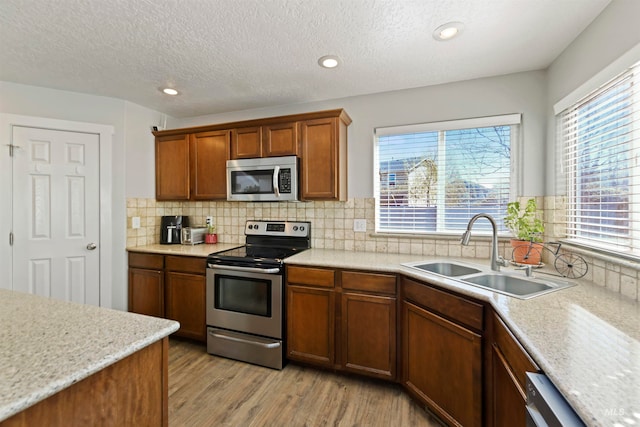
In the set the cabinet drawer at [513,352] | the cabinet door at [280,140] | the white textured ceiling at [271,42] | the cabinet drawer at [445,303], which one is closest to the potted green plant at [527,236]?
the cabinet drawer at [445,303]

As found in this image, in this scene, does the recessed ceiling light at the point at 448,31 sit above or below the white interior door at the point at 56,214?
above

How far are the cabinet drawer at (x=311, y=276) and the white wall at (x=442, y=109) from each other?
2.97ft

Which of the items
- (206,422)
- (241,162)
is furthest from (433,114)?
(206,422)

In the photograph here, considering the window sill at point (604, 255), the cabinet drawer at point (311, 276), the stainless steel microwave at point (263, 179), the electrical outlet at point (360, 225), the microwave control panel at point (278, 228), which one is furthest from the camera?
the microwave control panel at point (278, 228)

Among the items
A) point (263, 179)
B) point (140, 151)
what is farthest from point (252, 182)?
point (140, 151)

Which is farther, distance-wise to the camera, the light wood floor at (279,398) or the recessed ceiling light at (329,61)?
the recessed ceiling light at (329,61)

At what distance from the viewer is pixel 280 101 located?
2.87 metres

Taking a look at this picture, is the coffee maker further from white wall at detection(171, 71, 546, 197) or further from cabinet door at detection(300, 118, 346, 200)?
cabinet door at detection(300, 118, 346, 200)

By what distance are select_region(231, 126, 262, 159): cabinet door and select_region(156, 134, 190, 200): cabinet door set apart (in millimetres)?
605

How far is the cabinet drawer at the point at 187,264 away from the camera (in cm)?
257

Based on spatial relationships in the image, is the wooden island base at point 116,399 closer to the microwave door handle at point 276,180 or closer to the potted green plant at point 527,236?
the microwave door handle at point 276,180

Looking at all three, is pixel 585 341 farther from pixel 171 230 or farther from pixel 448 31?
pixel 171 230

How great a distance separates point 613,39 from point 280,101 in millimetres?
2389

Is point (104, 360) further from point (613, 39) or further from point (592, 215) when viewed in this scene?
point (613, 39)
